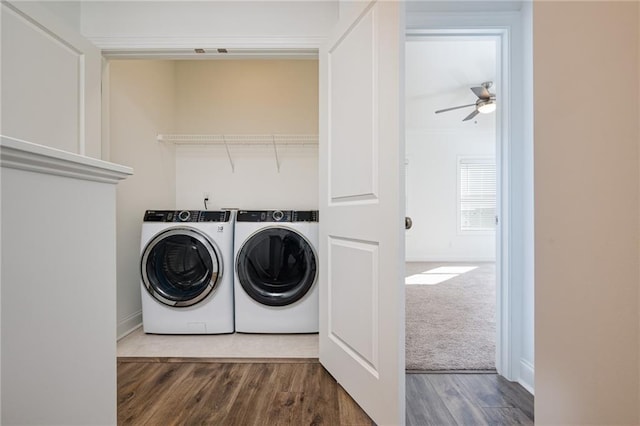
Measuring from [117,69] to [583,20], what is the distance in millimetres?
2769

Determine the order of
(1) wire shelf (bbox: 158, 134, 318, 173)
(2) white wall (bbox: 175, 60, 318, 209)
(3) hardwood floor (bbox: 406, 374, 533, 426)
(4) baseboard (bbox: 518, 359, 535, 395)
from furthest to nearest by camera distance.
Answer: (2) white wall (bbox: 175, 60, 318, 209) < (1) wire shelf (bbox: 158, 134, 318, 173) < (4) baseboard (bbox: 518, 359, 535, 395) < (3) hardwood floor (bbox: 406, 374, 533, 426)

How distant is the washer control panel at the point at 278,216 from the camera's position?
2256 millimetres

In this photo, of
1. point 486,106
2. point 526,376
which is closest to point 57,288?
point 526,376

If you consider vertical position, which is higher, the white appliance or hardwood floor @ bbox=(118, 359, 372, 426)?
the white appliance

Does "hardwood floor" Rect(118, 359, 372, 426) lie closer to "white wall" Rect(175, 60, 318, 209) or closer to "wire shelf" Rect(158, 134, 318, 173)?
"white wall" Rect(175, 60, 318, 209)

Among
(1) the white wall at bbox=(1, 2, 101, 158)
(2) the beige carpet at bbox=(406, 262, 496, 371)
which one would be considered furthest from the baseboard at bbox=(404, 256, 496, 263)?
(1) the white wall at bbox=(1, 2, 101, 158)

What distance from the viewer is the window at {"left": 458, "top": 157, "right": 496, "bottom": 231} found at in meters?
6.19

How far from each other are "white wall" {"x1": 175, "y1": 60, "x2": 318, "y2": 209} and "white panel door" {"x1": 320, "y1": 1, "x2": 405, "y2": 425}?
4.59 feet

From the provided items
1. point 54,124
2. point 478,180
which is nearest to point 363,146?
point 54,124

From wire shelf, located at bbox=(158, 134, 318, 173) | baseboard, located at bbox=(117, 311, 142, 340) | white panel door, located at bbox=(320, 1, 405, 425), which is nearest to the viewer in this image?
white panel door, located at bbox=(320, 1, 405, 425)

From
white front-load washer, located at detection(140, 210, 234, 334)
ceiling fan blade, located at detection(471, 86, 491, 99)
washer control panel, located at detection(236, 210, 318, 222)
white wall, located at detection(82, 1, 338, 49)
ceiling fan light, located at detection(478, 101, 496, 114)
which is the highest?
ceiling fan blade, located at detection(471, 86, 491, 99)

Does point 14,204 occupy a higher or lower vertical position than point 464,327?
higher

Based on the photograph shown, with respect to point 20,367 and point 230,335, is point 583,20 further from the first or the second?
point 230,335

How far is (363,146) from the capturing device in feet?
4.46
